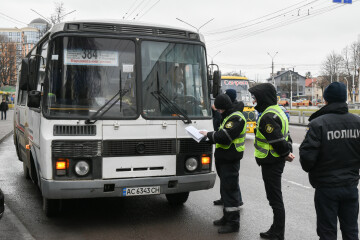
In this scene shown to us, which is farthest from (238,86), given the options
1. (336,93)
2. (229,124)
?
(336,93)

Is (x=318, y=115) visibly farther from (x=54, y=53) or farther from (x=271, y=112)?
(x=54, y=53)

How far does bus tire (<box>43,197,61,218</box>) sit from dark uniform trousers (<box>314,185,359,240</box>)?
374 centimetres

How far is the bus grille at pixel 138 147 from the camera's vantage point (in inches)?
219

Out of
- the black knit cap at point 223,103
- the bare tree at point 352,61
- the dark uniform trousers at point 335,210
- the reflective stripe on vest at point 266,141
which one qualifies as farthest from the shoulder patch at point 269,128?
the bare tree at point 352,61

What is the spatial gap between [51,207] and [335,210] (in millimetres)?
4001

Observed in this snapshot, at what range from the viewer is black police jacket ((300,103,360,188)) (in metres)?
3.87

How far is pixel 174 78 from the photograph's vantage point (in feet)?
19.7

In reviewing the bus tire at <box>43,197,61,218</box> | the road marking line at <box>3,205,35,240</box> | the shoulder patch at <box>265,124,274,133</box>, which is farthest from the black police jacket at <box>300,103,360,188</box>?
the bus tire at <box>43,197,61,218</box>

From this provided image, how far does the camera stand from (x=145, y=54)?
5.91 meters

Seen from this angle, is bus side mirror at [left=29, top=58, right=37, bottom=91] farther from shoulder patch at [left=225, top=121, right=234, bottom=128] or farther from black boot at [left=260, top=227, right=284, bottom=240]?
black boot at [left=260, top=227, right=284, bottom=240]

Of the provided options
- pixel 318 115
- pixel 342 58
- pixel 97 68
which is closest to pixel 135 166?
pixel 97 68

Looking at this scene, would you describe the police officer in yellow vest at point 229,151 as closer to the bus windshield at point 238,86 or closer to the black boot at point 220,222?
the black boot at point 220,222

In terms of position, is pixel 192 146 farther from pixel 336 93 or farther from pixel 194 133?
pixel 336 93

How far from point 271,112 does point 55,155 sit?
272cm
